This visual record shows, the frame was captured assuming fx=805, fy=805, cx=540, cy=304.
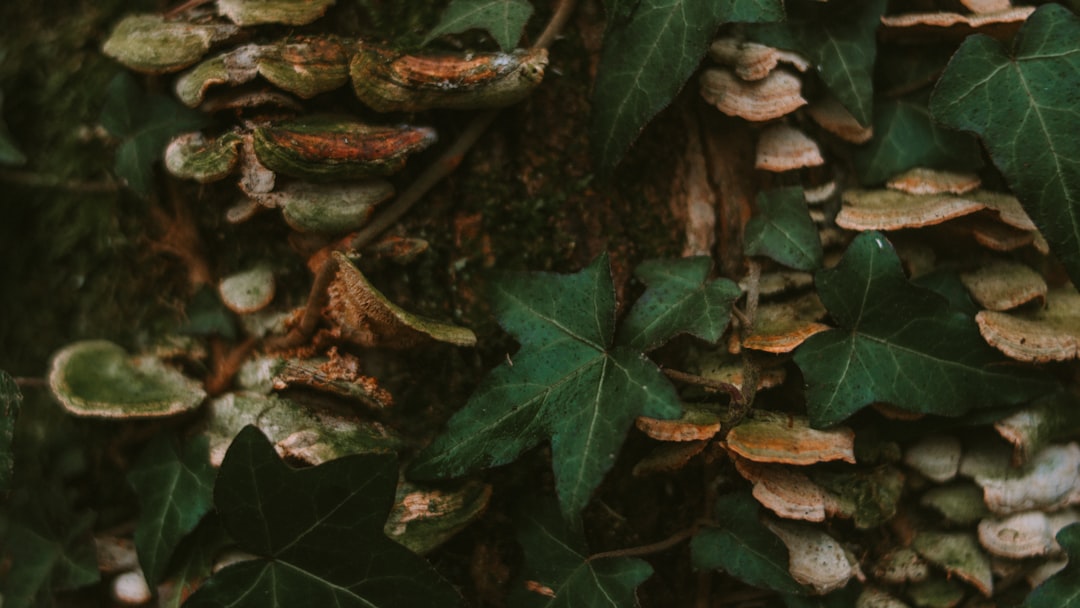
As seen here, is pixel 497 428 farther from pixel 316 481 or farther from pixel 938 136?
pixel 938 136

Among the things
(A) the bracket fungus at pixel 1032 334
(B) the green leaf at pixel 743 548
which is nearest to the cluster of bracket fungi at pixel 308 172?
(B) the green leaf at pixel 743 548

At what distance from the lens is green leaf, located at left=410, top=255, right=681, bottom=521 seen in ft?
5.38

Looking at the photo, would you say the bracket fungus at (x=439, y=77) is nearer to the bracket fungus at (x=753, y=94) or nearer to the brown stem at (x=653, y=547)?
the bracket fungus at (x=753, y=94)

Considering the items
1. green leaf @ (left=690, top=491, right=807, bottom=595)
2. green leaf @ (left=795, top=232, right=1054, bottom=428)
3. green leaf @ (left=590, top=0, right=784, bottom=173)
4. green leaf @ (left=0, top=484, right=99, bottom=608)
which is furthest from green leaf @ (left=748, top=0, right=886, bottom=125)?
green leaf @ (left=0, top=484, right=99, bottom=608)

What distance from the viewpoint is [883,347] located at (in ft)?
6.01

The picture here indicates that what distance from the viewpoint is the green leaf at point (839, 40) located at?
2006 millimetres

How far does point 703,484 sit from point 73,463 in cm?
172

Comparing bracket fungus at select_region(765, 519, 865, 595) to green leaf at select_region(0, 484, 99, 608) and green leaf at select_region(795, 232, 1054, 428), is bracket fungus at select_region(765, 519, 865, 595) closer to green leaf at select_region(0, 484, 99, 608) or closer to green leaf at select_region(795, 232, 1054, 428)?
green leaf at select_region(795, 232, 1054, 428)

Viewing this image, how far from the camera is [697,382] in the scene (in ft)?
6.18

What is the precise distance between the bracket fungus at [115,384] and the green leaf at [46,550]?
1.28 feet

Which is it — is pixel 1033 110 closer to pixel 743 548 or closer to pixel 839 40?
pixel 839 40

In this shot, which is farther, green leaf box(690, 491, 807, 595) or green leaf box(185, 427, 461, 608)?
green leaf box(690, 491, 807, 595)

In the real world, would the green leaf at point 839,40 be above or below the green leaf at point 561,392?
above

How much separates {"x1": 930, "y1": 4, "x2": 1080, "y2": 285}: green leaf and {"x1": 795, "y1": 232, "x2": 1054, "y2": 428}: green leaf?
11.3 inches
